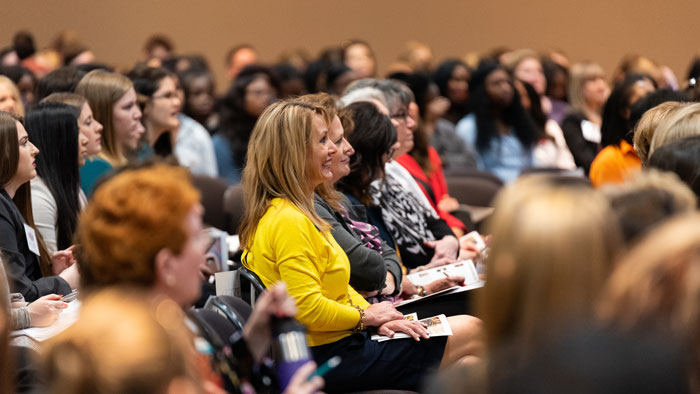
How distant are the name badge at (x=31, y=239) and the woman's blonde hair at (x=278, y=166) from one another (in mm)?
845

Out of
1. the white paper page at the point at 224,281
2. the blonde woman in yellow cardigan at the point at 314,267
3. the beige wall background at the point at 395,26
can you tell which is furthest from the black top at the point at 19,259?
the beige wall background at the point at 395,26

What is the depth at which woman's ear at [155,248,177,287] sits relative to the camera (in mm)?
1862

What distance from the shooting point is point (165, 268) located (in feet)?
6.15

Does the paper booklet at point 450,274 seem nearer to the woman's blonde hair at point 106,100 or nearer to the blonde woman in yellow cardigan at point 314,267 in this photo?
the blonde woman in yellow cardigan at point 314,267

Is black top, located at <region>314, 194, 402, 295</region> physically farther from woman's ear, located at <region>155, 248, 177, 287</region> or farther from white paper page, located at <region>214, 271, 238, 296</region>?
woman's ear, located at <region>155, 248, 177, 287</region>

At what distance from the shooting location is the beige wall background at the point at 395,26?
11.8 m

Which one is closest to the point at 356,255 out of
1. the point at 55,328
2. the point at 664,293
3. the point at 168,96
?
the point at 55,328

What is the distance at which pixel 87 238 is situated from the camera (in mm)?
1889

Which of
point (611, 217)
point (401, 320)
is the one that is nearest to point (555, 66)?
point (401, 320)

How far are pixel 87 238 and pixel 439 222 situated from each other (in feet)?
8.84

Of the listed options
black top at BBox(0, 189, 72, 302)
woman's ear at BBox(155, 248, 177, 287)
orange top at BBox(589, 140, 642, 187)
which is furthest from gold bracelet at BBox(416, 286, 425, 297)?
woman's ear at BBox(155, 248, 177, 287)

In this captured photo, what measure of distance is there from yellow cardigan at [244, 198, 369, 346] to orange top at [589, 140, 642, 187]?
1.96 metres

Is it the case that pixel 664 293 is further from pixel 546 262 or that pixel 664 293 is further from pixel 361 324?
pixel 361 324

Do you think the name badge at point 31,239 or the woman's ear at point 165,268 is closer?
the woman's ear at point 165,268
